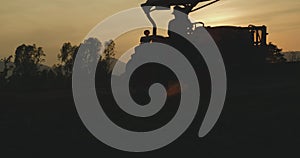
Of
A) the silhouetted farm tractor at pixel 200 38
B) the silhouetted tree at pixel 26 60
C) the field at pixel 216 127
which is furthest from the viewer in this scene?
the silhouetted tree at pixel 26 60

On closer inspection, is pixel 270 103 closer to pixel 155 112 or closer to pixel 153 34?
pixel 155 112

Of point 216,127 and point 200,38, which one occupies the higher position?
point 200,38

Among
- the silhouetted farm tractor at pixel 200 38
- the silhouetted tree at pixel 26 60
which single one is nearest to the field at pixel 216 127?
the silhouetted farm tractor at pixel 200 38

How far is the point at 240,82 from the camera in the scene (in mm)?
17906

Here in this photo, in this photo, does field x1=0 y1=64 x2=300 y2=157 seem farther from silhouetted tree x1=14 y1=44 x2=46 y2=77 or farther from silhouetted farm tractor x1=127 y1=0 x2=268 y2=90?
silhouetted tree x1=14 y1=44 x2=46 y2=77

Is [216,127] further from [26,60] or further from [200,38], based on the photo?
[26,60]

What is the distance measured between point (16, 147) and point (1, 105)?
15.5ft

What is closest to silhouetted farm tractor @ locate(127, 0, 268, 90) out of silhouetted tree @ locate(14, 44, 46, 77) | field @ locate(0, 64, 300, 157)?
field @ locate(0, 64, 300, 157)

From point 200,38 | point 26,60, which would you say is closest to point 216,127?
point 200,38

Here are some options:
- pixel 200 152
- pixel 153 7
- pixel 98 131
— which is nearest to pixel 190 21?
pixel 153 7

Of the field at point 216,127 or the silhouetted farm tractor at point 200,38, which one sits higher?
the silhouetted farm tractor at point 200,38

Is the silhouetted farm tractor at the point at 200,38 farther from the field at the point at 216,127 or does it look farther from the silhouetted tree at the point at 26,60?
the silhouetted tree at the point at 26,60

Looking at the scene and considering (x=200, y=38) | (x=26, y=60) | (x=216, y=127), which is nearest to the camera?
(x=216, y=127)

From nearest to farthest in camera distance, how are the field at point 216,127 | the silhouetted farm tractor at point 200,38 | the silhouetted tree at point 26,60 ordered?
1. the field at point 216,127
2. the silhouetted farm tractor at point 200,38
3. the silhouetted tree at point 26,60
